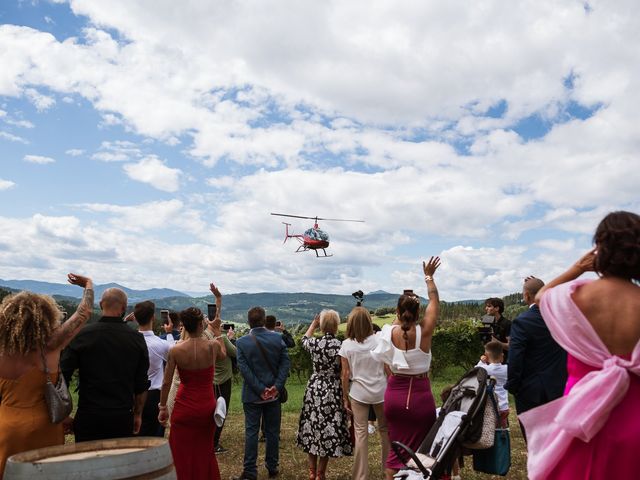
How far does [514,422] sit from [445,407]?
25.9 feet

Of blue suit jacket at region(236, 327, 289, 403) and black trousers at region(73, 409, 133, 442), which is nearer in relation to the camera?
black trousers at region(73, 409, 133, 442)

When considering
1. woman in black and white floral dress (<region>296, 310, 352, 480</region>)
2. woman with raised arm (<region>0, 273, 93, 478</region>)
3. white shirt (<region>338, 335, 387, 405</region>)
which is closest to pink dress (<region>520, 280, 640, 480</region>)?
woman with raised arm (<region>0, 273, 93, 478</region>)

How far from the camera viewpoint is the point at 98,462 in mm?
3236

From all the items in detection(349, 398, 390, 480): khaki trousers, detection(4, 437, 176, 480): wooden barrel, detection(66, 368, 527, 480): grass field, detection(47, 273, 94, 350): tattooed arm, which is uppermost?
detection(47, 273, 94, 350): tattooed arm

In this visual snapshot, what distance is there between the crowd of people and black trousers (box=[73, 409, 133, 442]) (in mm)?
11

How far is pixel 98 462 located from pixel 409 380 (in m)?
3.45

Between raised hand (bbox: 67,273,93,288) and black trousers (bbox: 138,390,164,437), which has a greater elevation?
raised hand (bbox: 67,273,93,288)

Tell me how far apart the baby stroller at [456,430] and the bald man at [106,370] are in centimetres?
253

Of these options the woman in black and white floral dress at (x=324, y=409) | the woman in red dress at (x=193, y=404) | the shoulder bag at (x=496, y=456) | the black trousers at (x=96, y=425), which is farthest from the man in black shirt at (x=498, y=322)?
the black trousers at (x=96, y=425)

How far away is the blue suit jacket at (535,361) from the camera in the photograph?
5.75m

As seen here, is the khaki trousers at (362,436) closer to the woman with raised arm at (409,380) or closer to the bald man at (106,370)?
the woman with raised arm at (409,380)

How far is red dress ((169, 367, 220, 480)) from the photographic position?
6.12 metres

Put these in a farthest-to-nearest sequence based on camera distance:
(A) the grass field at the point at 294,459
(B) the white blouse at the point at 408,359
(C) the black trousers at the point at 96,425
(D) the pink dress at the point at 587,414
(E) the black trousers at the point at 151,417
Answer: (A) the grass field at the point at 294,459
(E) the black trousers at the point at 151,417
(B) the white blouse at the point at 408,359
(C) the black trousers at the point at 96,425
(D) the pink dress at the point at 587,414

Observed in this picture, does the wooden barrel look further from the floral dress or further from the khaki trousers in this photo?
the floral dress
